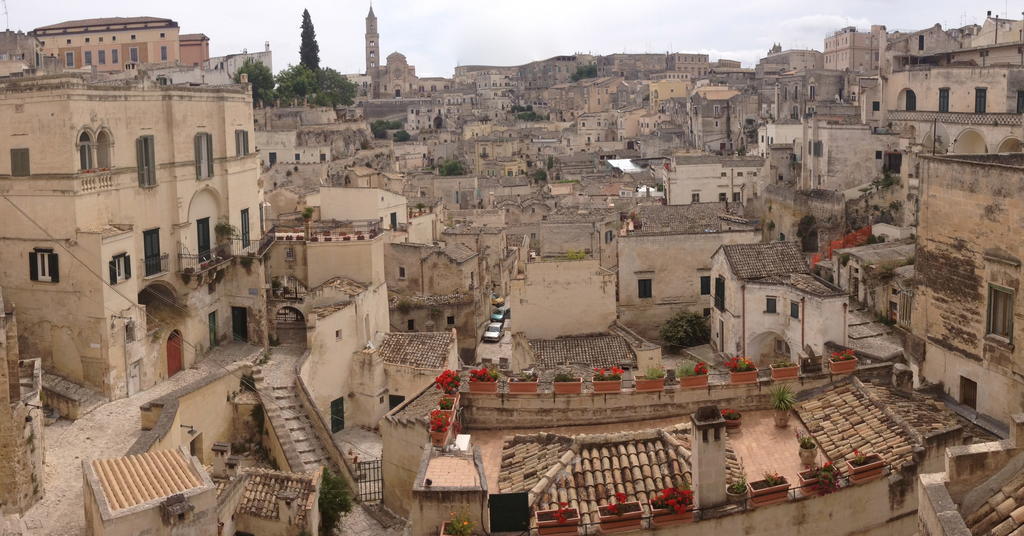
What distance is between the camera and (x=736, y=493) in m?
12.4

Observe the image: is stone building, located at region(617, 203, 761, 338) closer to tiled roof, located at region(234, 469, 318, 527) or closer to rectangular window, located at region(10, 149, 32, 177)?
tiled roof, located at region(234, 469, 318, 527)

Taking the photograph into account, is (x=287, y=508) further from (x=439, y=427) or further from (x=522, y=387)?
(x=439, y=427)

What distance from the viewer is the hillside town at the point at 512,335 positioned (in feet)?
43.6

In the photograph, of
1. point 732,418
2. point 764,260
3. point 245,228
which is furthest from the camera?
point 245,228

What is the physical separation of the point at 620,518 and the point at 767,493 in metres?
2.01

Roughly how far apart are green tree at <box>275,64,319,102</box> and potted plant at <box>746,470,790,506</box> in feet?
267

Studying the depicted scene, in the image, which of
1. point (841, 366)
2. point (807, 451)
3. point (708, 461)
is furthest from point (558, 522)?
point (841, 366)

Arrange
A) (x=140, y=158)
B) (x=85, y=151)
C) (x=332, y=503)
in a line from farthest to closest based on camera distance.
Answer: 1. (x=140, y=158)
2. (x=85, y=151)
3. (x=332, y=503)

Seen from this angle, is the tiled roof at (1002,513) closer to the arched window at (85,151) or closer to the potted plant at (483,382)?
the potted plant at (483,382)

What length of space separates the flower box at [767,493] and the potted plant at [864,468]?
1.11 meters

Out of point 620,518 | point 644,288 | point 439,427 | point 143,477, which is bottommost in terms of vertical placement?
point 143,477

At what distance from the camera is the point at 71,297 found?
22.9 meters

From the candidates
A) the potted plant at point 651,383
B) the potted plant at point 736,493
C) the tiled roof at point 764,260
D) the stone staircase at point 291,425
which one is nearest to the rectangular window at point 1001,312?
the potted plant at point 651,383

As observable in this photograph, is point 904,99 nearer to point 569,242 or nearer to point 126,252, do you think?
point 569,242
